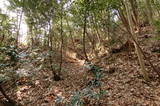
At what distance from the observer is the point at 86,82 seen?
25.2 ft

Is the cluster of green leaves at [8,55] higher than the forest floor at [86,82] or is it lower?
higher

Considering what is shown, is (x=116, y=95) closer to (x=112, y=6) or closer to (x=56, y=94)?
(x=56, y=94)

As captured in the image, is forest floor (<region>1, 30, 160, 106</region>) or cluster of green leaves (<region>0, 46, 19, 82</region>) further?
forest floor (<region>1, 30, 160, 106</region>)

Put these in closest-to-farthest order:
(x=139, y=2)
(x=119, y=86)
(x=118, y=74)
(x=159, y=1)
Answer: (x=119, y=86), (x=118, y=74), (x=159, y=1), (x=139, y=2)

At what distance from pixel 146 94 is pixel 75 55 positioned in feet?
26.8

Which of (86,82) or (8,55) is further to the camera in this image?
(86,82)

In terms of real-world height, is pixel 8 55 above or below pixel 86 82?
above

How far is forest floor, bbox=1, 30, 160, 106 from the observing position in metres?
5.96

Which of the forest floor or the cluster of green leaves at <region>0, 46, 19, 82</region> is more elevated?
the cluster of green leaves at <region>0, 46, 19, 82</region>

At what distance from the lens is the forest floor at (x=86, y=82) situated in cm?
596

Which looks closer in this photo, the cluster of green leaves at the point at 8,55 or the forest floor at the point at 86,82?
the cluster of green leaves at the point at 8,55

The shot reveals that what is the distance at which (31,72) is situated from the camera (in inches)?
240

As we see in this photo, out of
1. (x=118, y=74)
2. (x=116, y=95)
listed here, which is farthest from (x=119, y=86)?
(x=118, y=74)

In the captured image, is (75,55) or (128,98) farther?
(75,55)
